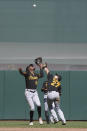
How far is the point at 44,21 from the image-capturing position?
19688 mm

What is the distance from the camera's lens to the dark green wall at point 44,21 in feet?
64.0

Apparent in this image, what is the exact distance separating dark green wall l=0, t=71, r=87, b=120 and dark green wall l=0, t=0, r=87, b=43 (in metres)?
1.34

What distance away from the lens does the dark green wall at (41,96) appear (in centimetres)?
1925

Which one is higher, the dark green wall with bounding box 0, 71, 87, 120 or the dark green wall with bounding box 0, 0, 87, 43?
the dark green wall with bounding box 0, 0, 87, 43

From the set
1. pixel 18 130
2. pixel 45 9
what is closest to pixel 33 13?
pixel 45 9

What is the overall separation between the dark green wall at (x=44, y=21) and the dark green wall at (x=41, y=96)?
134cm

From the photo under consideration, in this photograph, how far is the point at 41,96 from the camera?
63.6 feet

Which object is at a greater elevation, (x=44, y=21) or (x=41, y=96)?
(x=44, y=21)

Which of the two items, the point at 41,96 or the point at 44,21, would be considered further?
the point at 44,21

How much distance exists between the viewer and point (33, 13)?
19.7 m

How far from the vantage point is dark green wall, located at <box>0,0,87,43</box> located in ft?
64.0

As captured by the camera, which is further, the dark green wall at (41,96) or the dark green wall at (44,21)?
the dark green wall at (44,21)

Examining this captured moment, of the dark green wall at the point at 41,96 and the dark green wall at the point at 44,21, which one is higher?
the dark green wall at the point at 44,21

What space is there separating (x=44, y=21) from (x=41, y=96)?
9.15 ft
